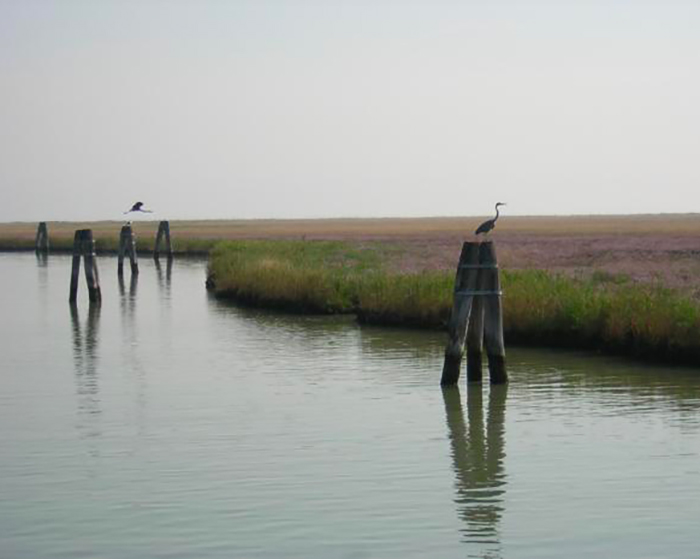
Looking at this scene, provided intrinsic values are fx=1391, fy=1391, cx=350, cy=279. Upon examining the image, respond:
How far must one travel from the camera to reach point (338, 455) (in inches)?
574

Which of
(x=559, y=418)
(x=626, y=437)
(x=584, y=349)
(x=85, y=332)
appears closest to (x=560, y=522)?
(x=626, y=437)

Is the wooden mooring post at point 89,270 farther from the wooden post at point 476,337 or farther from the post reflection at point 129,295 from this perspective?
the wooden post at point 476,337

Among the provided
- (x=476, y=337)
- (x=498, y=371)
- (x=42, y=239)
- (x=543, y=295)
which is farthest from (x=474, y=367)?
(x=42, y=239)

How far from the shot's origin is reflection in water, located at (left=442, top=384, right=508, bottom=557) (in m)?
11.6

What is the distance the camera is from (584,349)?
2370cm

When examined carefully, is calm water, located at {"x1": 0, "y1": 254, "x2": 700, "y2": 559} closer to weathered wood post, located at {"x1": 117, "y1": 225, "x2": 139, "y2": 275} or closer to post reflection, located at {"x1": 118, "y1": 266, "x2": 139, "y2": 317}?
post reflection, located at {"x1": 118, "y1": 266, "x2": 139, "y2": 317}

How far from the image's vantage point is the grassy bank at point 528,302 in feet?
71.9

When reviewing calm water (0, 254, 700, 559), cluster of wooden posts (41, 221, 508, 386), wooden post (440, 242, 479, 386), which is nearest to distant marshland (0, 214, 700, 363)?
calm water (0, 254, 700, 559)

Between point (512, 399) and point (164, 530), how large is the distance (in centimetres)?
820

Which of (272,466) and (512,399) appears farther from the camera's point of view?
(512,399)

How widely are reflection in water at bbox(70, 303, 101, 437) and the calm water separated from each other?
3.4 inches

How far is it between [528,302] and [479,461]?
35.7 ft

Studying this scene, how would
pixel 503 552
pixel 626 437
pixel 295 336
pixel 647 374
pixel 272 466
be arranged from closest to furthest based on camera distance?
1. pixel 503 552
2. pixel 272 466
3. pixel 626 437
4. pixel 647 374
5. pixel 295 336

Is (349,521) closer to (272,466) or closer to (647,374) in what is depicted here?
(272,466)
